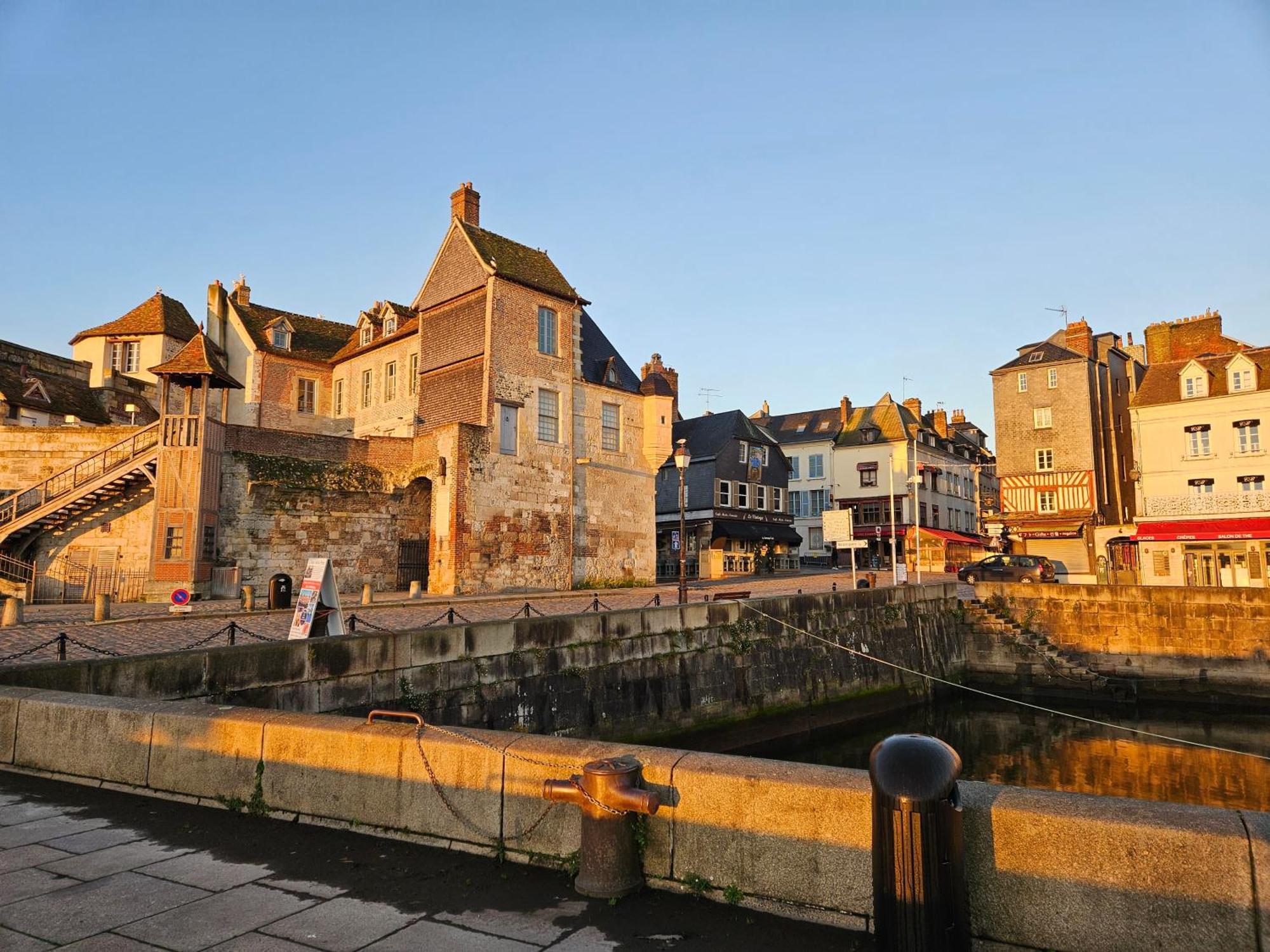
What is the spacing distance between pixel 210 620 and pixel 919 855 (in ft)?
52.7

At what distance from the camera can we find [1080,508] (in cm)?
4109

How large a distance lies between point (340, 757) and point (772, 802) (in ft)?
9.31

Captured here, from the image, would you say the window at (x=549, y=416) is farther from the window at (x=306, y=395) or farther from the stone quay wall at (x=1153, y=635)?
the stone quay wall at (x=1153, y=635)

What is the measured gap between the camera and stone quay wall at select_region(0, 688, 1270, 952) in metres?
3.18

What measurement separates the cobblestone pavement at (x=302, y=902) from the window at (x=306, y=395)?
3325cm

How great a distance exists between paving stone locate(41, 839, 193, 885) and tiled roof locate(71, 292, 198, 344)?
4129cm

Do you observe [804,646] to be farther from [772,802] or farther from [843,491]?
[843,491]

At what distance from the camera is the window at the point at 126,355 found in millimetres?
39594

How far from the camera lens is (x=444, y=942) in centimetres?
357

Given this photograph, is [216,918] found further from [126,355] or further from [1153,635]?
[126,355]

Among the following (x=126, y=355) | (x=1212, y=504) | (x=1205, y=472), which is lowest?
(x=1212, y=504)

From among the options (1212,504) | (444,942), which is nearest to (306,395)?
(444,942)

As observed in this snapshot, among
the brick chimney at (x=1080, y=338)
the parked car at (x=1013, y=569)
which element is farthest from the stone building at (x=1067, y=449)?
the parked car at (x=1013, y=569)

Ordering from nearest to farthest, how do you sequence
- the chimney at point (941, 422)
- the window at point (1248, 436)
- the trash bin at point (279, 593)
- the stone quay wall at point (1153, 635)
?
the trash bin at point (279, 593), the stone quay wall at point (1153, 635), the window at point (1248, 436), the chimney at point (941, 422)
